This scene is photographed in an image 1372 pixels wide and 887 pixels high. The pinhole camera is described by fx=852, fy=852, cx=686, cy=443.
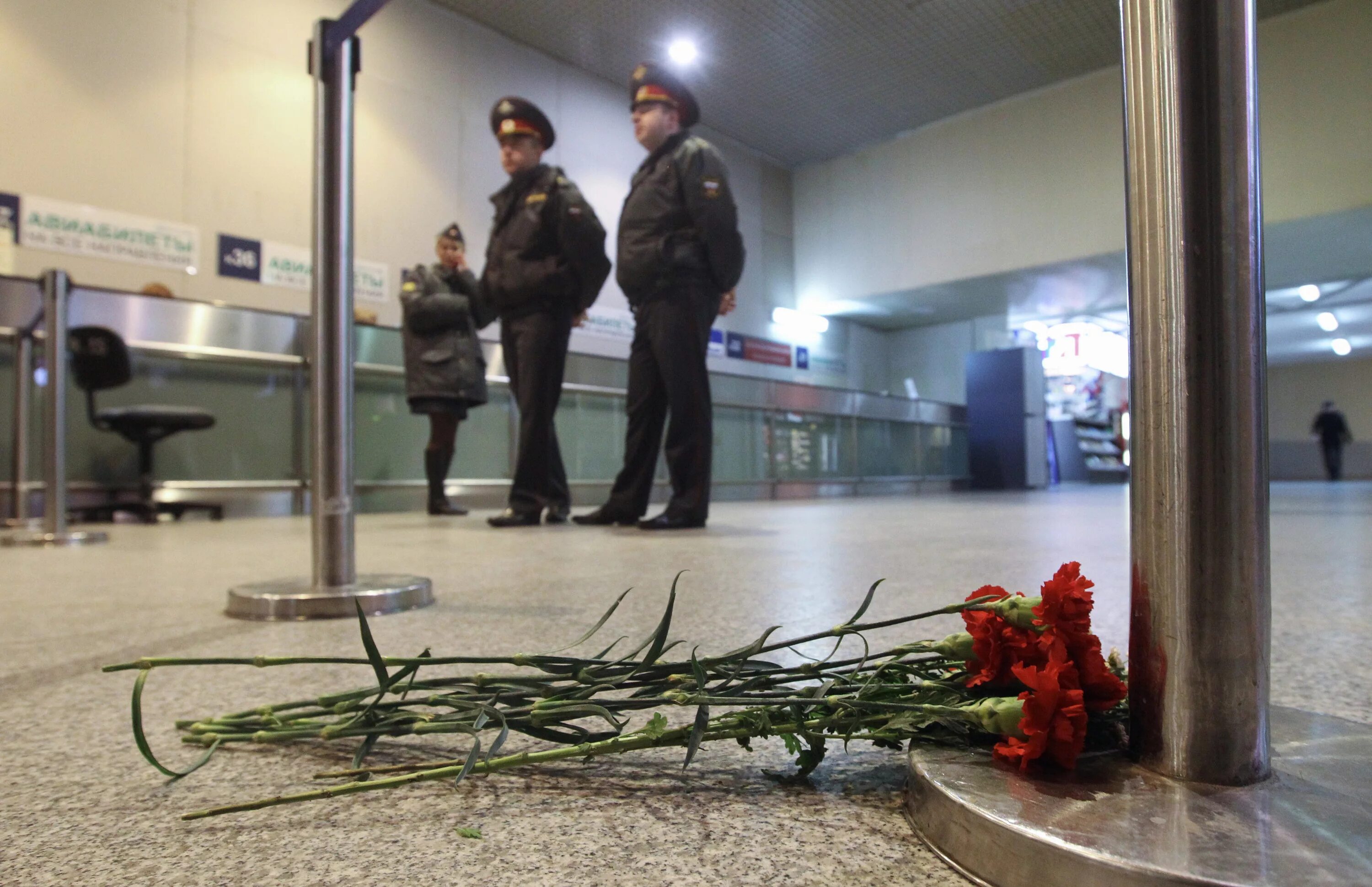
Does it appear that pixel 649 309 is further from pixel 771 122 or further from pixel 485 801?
pixel 771 122

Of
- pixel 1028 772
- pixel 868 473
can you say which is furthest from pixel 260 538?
pixel 868 473

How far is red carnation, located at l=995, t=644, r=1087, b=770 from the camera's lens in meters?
0.48

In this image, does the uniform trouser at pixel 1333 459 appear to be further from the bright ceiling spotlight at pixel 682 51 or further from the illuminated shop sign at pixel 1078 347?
the bright ceiling spotlight at pixel 682 51

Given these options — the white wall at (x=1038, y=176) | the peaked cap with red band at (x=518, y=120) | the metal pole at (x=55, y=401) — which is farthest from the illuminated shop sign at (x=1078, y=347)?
the metal pole at (x=55, y=401)

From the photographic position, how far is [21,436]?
438cm

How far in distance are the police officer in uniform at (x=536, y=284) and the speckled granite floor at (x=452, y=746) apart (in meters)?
1.00

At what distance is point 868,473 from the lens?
9.99m

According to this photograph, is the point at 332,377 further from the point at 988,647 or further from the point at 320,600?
the point at 988,647

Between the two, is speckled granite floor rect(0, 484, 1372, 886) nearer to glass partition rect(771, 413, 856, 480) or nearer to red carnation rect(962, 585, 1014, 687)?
red carnation rect(962, 585, 1014, 687)

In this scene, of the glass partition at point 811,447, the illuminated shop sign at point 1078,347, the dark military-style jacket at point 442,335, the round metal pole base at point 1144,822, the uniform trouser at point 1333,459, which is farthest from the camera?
the uniform trouser at point 1333,459

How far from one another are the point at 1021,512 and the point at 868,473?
201 inches

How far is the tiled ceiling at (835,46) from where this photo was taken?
7453 mm

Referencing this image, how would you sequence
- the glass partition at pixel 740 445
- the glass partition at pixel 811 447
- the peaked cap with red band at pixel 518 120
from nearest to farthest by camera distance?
the peaked cap with red band at pixel 518 120
the glass partition at pixel 740 445
the glass partition at pixel 811 447

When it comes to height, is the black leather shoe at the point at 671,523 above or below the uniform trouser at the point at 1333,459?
below
